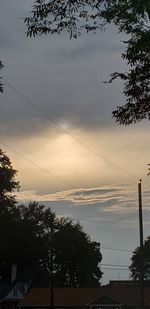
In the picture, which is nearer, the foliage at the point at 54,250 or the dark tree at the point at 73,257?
the foliage at the point at 54,250

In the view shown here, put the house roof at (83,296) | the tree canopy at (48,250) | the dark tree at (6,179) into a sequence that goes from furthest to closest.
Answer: the tree canopy at (48,250) → the house roof at (83,296) → the dark tree at (6,179)

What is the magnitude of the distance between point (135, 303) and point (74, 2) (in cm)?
5823

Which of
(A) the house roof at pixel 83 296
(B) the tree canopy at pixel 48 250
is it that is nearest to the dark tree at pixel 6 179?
(A) the house roof at pixel 83 296

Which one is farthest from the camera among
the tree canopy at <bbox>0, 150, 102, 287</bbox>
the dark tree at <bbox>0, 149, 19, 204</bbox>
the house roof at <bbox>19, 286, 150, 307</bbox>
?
the tree canopy at <bbox>0, 150, 102, 287</bbox>

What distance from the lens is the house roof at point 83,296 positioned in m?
68.6

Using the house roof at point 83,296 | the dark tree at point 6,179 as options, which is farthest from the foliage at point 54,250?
the dark tree at point 6,179

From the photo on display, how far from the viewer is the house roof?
68.6 m

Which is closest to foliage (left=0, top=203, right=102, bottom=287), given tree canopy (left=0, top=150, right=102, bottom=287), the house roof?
tree canopy (left=0, top=150, right=102, bottom=287)

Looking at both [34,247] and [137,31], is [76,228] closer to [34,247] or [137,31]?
[34,247]

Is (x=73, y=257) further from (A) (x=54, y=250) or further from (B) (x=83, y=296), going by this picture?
(B) (x=83, y=296)

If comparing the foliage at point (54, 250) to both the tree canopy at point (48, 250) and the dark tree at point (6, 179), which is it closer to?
the tree canopy at point (48, 250)

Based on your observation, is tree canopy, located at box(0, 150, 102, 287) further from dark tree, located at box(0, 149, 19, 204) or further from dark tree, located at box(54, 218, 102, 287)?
dark tree, located at box(0, 149, 19, 204)

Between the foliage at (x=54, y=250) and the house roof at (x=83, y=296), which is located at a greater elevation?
the foliage at (x=54, y=250)

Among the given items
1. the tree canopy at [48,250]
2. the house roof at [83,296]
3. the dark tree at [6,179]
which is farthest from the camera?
the tree canopy at [48,250]
